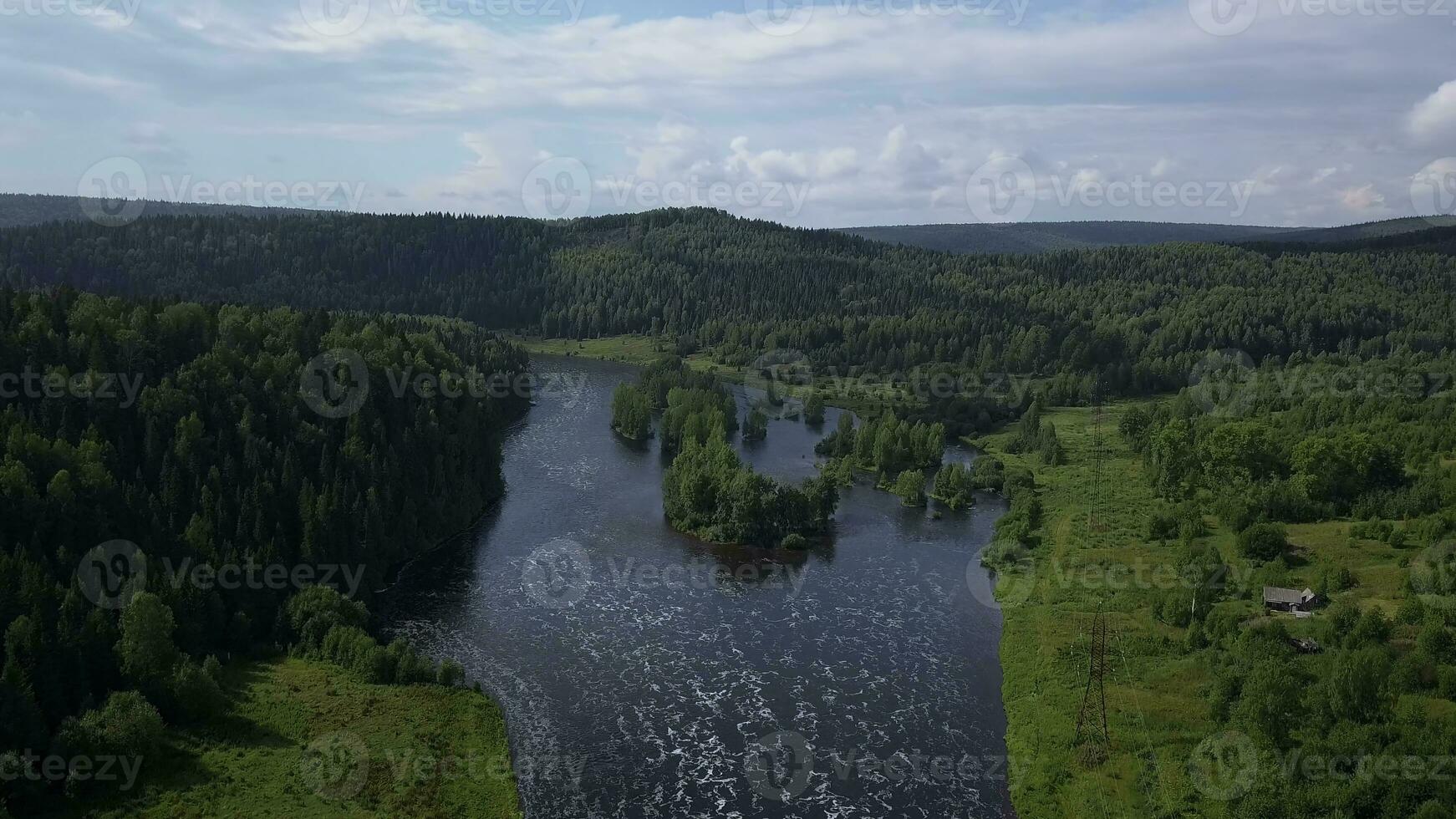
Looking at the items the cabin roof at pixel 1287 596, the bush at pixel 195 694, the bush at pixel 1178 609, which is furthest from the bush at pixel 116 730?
the cabin roof at pixel 1287 596

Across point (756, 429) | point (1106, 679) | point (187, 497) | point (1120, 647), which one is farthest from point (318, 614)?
point (756, 429)

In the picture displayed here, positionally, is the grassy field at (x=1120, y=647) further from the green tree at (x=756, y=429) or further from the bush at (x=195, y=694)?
the bush at (x=195, y=694)

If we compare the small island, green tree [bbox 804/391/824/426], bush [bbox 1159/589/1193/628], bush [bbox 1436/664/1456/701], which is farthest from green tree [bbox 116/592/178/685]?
green tree [bbox 804/391/824/426]

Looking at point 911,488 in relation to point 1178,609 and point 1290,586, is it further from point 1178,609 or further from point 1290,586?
point 1290,586

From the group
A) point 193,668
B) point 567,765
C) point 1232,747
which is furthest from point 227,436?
Result: point 1232,747

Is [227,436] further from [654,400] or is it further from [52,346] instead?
[654,400]

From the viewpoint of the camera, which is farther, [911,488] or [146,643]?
[911,488]
